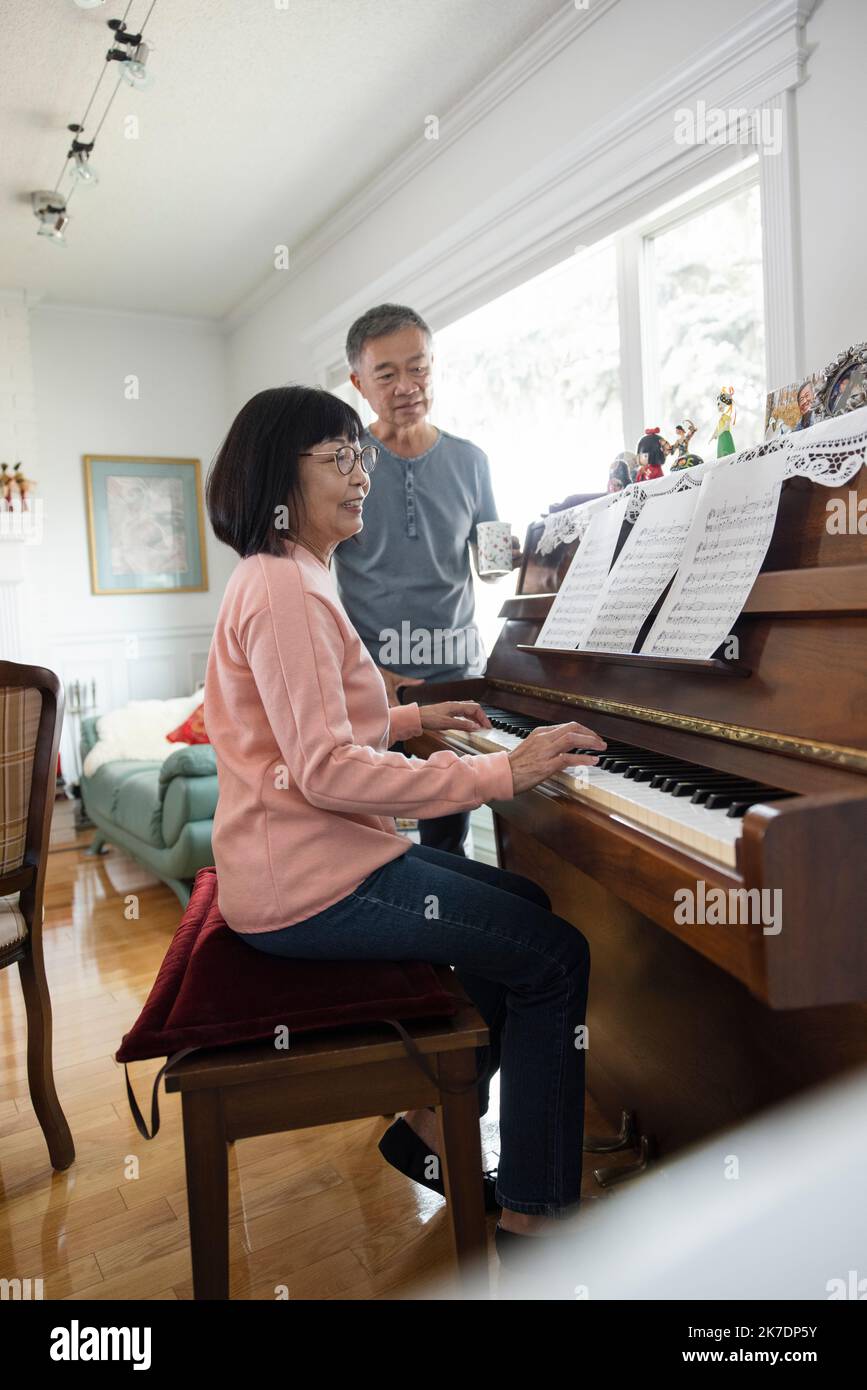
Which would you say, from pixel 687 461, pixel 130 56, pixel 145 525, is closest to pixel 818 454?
pixel 687 461

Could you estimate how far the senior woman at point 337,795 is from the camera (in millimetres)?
1244

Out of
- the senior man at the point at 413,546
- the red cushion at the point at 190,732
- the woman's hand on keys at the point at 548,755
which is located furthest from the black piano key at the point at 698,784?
the red cushion at the point at 190,732

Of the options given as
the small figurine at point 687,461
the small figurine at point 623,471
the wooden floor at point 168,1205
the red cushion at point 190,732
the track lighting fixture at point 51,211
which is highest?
the track lighting fixture at point 51,211

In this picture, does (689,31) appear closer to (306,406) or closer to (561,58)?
(561,58)

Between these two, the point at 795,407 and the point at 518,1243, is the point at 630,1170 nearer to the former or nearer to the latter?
the point at 518,1243

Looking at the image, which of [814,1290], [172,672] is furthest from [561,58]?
[172,672]

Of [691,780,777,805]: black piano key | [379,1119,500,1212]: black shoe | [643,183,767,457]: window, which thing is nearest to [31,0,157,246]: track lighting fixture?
[643,183,767,457]: window

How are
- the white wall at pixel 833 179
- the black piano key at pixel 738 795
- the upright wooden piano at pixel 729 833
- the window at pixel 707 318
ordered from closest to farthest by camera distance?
the upright wooden piano at pixel 729 833 < the black piano key at pixel 738 795 < the white wall at pixel 833 179 < the window at pixel 707 318

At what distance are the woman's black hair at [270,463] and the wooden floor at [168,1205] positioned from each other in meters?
1.18

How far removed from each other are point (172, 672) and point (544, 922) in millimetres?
5385

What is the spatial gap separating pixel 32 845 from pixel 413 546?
3.60 ft

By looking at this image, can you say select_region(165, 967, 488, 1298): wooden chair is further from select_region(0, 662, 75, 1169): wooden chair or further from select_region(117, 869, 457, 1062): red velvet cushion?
select_region(0, 662, 75, 1169): wooden chair

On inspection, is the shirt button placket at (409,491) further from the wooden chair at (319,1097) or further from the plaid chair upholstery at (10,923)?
the wooden chair at (319,1097)

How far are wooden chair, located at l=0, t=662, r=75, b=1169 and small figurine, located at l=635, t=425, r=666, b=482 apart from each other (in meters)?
1.30
